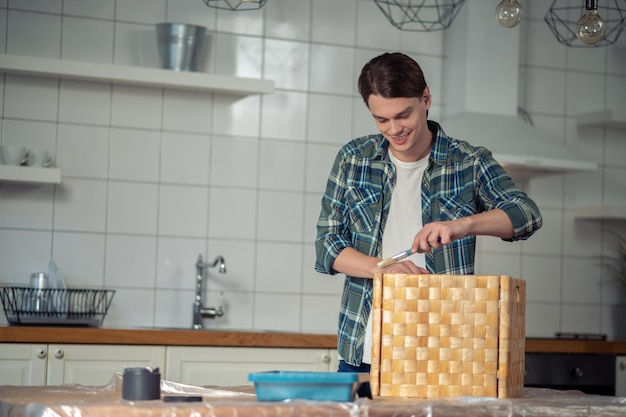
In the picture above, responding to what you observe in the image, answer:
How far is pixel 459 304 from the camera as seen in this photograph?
5.71 ft

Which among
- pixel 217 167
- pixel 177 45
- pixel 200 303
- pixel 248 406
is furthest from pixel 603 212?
pixel 248 406

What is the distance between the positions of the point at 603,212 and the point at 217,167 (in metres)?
1.79

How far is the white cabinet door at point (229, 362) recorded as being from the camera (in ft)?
10.9

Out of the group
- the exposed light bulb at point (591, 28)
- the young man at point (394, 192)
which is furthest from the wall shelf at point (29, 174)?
the exposed light bulb at point (591, 28)

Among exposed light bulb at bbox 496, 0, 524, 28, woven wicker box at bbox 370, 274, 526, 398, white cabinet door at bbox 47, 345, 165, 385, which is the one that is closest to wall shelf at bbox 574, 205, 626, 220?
exposed light bulb at bbox 496, 0, 524, 28

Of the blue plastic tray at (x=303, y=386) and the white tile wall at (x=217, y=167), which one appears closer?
the blue plastic tray at (x=303, y=386)

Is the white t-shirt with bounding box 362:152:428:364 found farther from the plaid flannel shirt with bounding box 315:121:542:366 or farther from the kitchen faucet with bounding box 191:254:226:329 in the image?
the kitchen faucet with bounding box 191:254:226:329

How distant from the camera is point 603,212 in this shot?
424cm

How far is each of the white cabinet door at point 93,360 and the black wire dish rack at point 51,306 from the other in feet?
0.65

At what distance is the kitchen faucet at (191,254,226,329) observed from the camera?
12.4 ft

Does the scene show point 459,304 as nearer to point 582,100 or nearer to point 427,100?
point 427,100

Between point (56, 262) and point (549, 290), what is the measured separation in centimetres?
228

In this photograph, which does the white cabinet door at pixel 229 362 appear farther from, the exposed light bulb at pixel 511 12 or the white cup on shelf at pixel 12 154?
the exposed light bulb at pixel 511 12

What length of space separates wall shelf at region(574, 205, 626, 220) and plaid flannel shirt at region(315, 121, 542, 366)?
2291 mm
